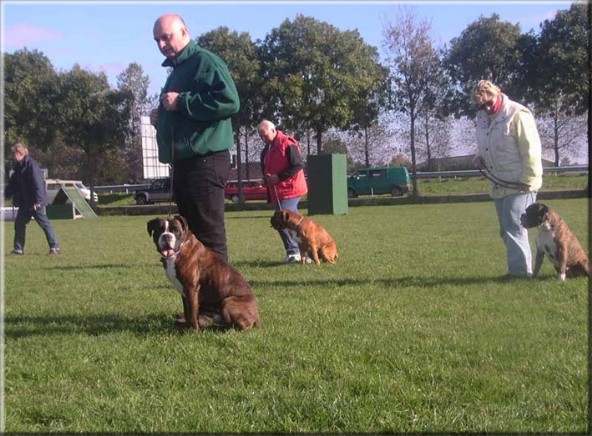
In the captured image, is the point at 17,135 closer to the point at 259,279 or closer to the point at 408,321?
the point at 259,279

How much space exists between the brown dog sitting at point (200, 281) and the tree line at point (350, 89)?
25.3m

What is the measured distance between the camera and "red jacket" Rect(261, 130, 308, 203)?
977 cm

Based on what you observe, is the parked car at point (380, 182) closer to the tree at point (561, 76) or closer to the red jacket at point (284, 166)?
the tree at point (561, 76)

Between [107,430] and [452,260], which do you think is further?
[452,260]

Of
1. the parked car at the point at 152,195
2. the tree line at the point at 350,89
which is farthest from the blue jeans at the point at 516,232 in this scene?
the parked car at the point at 152,195

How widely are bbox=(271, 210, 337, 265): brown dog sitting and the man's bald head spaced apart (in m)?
4.44

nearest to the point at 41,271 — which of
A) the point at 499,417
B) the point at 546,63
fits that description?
the point at 499,417

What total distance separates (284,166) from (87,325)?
4.50m

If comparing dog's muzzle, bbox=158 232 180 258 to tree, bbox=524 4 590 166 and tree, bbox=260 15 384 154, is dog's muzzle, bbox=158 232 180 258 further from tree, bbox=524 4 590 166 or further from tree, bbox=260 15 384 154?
tree, bbox=260 15 384 154

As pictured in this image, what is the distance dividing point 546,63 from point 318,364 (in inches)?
1214

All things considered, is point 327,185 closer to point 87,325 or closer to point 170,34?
point 87,325

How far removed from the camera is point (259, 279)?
834 cm

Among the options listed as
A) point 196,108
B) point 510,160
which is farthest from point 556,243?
point 196,108

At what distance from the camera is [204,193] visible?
18.4ft
